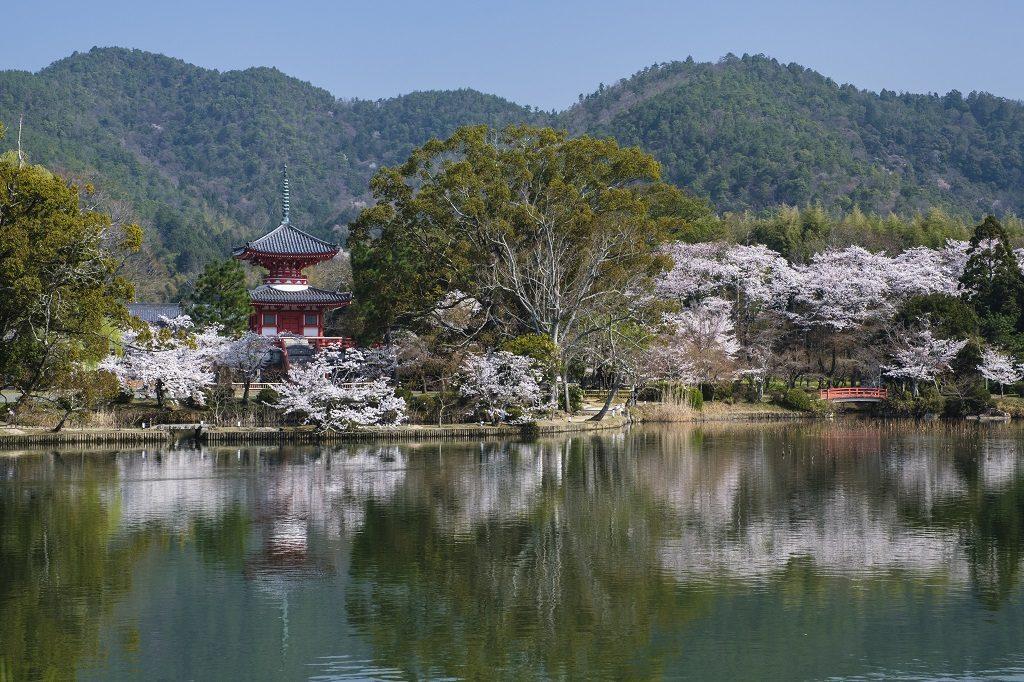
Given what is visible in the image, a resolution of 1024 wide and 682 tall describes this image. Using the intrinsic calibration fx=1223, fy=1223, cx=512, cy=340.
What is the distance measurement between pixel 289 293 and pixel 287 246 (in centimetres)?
279

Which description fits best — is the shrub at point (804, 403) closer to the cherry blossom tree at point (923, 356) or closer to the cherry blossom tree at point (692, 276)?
the cherry blossom tree at point (923, 356)

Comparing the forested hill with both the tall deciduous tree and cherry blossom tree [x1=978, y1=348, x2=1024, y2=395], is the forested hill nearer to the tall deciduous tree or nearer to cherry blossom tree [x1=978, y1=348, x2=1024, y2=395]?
the tall deciduous tree

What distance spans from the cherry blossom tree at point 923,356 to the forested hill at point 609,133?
2256 inches

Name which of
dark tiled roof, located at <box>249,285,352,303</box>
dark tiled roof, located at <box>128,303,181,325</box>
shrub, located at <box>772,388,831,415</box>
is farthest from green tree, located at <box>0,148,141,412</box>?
dark tiled roof, located at <box>128,303,181,325</box>

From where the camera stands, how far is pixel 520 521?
67.1 feet

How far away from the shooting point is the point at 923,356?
148 ft

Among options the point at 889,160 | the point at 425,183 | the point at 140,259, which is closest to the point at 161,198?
the point at 140,259

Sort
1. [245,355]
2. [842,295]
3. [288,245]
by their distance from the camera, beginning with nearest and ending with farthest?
[245,355]
[842,295]
[288,245]

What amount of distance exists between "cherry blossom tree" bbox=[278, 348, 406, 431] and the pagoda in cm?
988

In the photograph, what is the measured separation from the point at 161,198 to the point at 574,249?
10912cm

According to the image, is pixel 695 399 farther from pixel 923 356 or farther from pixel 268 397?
pixel 268 397

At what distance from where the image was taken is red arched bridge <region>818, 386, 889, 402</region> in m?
47.0

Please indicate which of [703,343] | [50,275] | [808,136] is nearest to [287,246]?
[703,343]

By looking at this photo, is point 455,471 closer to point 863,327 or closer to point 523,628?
point 523,628
